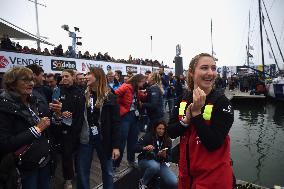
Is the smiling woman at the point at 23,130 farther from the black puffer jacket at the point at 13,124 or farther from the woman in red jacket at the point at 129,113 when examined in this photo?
the woman in red jacket at the point at 129,113

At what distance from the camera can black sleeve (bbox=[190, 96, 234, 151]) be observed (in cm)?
189

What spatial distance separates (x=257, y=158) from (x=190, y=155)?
1034 cm

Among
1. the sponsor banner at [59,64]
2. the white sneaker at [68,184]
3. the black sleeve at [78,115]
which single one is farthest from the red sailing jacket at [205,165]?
the sponsor banner at [59,64]

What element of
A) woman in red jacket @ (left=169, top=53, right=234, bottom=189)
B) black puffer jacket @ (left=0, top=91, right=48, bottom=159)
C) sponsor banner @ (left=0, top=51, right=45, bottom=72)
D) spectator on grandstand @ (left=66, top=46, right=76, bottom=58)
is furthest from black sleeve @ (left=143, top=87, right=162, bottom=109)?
spectator on grandstand @ (left=66, top=46, right=76, bottom=58)

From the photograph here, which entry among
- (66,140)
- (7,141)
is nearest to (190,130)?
(7,141)

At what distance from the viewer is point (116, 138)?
409 centimetres

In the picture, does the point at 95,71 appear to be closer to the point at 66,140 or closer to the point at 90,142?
the point at 90,142

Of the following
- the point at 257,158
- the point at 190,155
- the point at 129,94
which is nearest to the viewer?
the point at 190,155

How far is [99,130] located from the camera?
4090 millimetres

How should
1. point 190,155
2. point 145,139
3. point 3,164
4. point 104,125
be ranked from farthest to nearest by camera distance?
point 145,139
point 104,125
point 3,164
point 190,155

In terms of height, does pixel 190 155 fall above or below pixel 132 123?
above

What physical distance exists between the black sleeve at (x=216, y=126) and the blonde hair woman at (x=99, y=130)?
2.31 metres

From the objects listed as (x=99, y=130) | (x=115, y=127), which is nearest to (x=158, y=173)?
(x=115, y=127)

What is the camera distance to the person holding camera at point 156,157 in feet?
16.8
